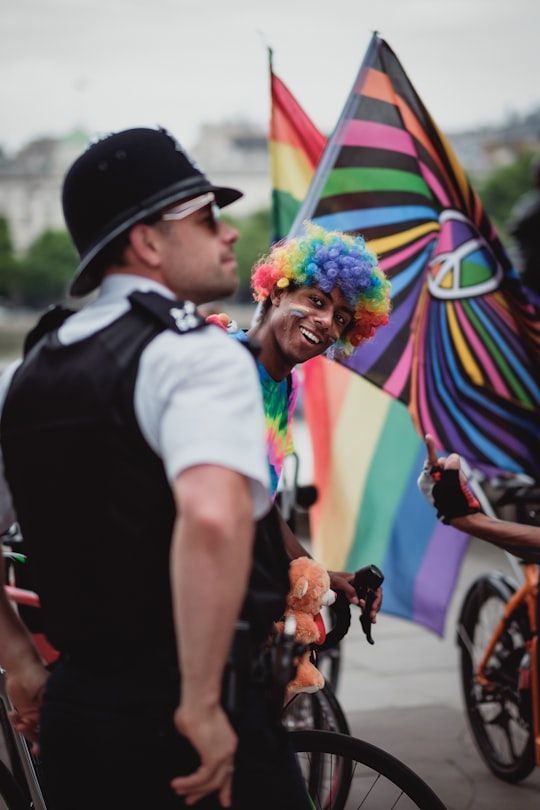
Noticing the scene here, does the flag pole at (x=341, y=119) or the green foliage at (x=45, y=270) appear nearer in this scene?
the flag pole at (x=341, y=119)

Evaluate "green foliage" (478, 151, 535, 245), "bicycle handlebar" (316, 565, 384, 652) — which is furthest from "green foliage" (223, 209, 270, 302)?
"bicycle handlebar" (316, 565, 384, 652)

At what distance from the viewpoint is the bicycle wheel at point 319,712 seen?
363 centimetres

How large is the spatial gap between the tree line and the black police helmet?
305ft

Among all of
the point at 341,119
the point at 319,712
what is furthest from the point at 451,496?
the point at 341,119

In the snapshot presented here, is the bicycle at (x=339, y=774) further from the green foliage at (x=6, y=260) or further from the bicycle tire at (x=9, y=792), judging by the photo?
the green foliage at (x=6, y=260)

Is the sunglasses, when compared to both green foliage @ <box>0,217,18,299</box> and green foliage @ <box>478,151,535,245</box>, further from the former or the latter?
green foliage @ <box>0,217,18,299</box>

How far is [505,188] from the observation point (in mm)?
93938

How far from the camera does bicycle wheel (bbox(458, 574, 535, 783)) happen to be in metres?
4.24

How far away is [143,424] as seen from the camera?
63.5 inches

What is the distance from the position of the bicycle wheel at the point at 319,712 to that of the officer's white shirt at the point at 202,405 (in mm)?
1753

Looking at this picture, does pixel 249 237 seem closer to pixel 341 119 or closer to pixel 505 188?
pixel 505 188

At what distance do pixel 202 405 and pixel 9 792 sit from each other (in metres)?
1.47

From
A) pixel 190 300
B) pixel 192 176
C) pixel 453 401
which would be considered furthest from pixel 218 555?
pixel 453 401

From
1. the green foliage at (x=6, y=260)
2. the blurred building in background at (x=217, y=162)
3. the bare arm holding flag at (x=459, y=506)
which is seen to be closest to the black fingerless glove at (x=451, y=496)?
the bare arm holding flag at (x=459, y=506)
